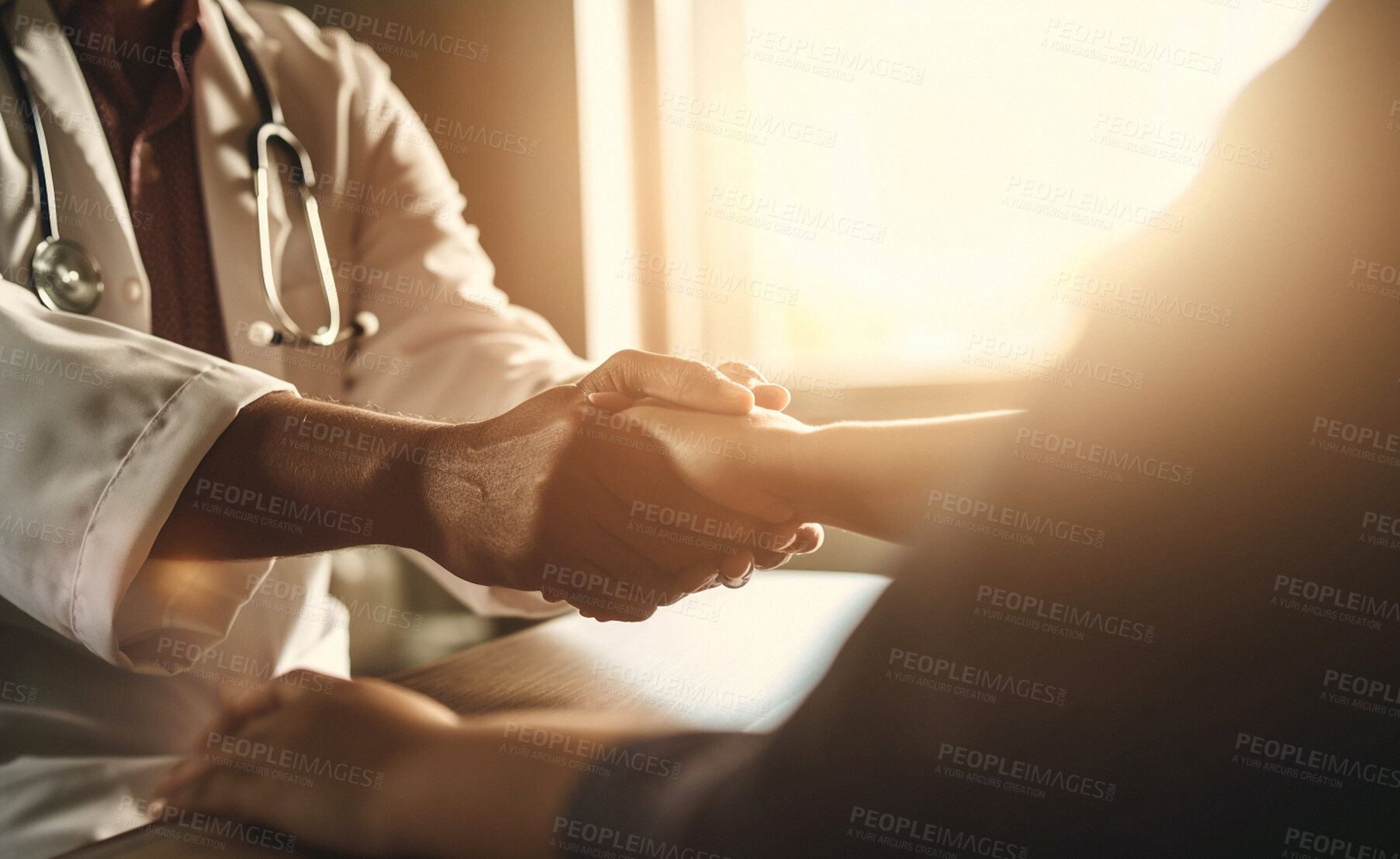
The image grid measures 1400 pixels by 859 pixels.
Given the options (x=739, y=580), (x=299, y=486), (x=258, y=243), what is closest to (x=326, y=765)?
(x=299, y=486)

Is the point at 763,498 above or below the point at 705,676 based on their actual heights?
above

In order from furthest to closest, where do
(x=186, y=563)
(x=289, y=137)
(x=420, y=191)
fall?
(x=420, y=191), (x=289, y=137), (x=186, y=563)

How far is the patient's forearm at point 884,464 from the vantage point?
0.40 metres

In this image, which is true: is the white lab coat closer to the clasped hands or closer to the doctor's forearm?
the doctor's forearm

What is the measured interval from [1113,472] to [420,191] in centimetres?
75

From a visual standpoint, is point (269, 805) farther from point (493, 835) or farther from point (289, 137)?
point (289, 137)

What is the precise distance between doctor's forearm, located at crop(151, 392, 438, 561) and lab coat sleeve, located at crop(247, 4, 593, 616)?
0.19 meters

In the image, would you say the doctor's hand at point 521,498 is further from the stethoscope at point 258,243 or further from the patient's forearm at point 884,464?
the stethoscope at point 258,243

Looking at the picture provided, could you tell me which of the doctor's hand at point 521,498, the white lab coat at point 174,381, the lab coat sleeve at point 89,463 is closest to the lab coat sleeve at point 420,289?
the white lab coat at point 174,381

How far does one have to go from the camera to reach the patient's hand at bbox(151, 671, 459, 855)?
38cm

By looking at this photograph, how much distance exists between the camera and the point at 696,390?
495 mm

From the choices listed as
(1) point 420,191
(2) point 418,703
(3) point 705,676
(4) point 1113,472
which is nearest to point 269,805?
(2) point 418,703

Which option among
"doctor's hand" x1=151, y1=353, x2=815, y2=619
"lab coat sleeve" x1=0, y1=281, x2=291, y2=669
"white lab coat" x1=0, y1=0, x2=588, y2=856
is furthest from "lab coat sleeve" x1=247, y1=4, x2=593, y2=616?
"lab coat sleeve" x1=0, y1=281, x2=291, y2=669

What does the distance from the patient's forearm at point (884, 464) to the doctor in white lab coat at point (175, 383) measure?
0.31 meters
